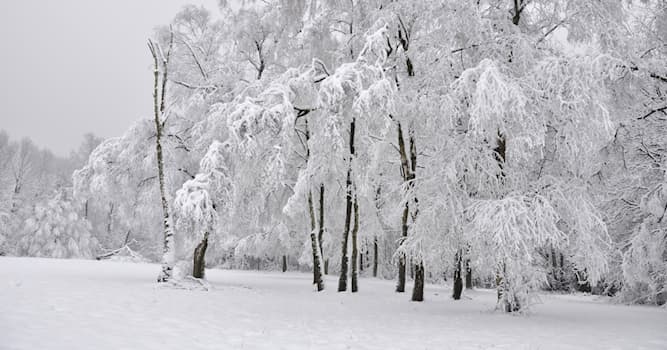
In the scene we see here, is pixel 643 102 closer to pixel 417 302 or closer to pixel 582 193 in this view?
pixel 582 193

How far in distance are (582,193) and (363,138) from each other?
809 cm

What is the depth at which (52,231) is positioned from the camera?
1524 inches

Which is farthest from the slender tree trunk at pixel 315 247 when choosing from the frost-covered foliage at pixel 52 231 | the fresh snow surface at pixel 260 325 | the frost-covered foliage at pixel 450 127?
the frost-covered foliage at pixel 52 231

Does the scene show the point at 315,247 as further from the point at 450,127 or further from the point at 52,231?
the point at 52,231

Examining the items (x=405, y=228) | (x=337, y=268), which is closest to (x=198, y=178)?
(x=405, y=228)

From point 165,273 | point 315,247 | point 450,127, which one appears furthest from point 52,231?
point 450,127

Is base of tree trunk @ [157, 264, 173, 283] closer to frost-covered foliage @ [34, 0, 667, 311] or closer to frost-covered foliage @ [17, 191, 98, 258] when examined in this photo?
frost-covered foliage @ [34, 0, 667, 311]

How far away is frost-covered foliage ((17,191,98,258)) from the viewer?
3825 centimetres

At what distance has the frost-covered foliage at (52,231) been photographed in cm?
3825

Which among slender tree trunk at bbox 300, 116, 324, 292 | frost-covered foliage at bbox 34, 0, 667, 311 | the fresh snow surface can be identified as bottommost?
the fresh snow surface

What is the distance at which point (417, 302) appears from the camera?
14.8m

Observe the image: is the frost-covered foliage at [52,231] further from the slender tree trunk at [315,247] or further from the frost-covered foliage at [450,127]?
the slender tree trunk at [315,247]

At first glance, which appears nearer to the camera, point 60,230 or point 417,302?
point 417,302

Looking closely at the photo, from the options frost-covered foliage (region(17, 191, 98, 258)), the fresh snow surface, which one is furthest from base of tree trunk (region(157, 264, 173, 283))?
frost-covered foliage (region(17, 191, 98, 258))
